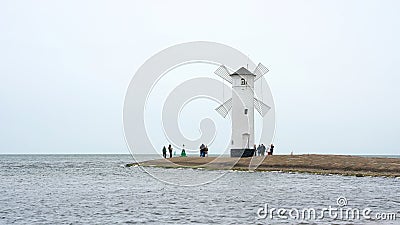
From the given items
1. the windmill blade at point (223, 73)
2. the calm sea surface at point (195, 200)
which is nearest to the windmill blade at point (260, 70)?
the windmill blade at point (223, 73)

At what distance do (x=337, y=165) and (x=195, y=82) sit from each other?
15966 millimetres

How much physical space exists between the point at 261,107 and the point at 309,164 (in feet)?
37.0

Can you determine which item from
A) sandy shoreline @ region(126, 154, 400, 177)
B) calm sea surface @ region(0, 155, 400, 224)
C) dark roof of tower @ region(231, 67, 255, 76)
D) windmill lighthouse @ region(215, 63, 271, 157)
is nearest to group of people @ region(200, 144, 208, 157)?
sandy shoreline @ region(126, 154, 400, 177)

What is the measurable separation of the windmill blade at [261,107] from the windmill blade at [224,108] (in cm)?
251

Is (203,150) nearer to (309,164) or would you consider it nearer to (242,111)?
(242,111)

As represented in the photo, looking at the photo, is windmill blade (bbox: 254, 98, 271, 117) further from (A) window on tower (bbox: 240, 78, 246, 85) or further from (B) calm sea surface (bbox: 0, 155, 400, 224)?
(B) calm sea surface (bbox: 0, 155, 400, 224)

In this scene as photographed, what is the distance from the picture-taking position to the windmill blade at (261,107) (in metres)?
56.5

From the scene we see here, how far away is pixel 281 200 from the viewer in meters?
27.9

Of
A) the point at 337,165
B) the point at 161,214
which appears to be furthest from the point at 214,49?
the point at 337,165

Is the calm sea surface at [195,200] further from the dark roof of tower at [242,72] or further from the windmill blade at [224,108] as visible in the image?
the windmill blade at [224,108]

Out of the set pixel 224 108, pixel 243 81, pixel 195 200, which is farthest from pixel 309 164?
pixel 195 200

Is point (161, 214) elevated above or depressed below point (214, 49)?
below

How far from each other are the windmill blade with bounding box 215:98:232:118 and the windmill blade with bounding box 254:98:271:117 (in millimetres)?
2509

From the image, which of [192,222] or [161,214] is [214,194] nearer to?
[161,214]
